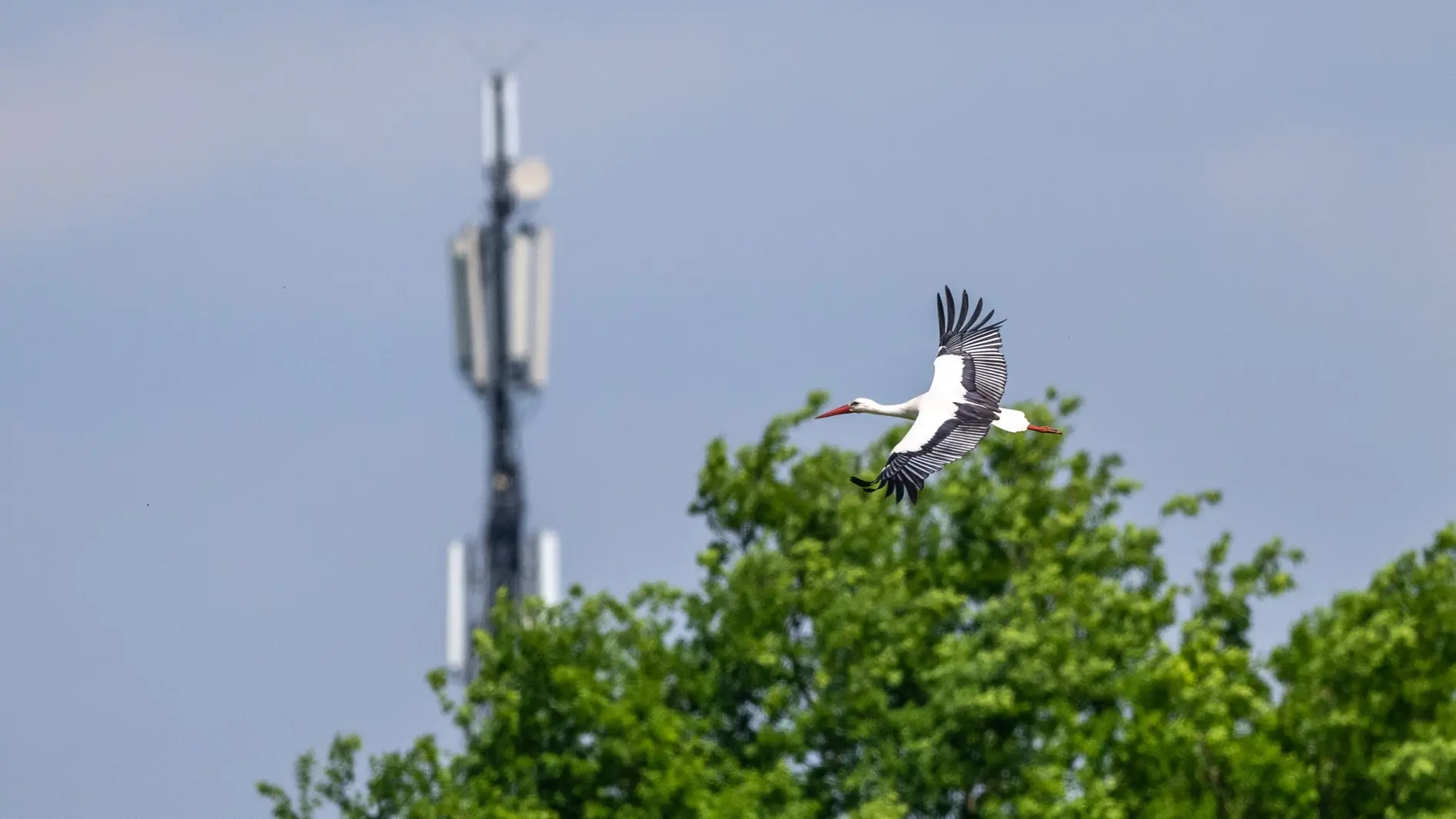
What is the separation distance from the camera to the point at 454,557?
134125 millimetres

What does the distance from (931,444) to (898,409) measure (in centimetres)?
Result: 228

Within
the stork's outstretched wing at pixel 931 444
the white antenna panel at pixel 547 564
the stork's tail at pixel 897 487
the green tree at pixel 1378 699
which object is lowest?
the stork's tail at pixel 897 487

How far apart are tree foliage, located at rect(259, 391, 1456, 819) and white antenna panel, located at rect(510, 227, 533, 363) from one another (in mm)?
74380

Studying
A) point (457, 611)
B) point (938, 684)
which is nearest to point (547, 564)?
point (457, 611)

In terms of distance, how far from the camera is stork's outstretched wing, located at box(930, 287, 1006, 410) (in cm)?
3600

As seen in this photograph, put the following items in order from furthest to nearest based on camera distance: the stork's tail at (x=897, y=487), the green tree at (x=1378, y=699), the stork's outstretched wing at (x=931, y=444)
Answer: the green tree at (x=1378, y=699)
the stork's outstretched wing at (x=931, y=444)
the stork's tail at (x=897, y=487)

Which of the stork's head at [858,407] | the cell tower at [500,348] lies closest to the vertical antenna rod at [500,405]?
the cell tower at [500,348]

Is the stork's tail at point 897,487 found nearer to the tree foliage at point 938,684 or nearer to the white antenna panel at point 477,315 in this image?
the tree foliage at point 938,684

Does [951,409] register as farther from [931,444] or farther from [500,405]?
[500,405]

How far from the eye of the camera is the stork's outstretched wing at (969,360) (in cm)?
3600

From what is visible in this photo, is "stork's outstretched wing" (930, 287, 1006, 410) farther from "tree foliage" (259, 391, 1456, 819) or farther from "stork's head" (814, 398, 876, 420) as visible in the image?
"tree foliage" (259, 391, 1456, 819)

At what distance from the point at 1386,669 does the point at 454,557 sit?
259 ft

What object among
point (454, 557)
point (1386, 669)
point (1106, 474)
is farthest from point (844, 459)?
point (454, 557)

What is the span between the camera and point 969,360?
36.8 metres
